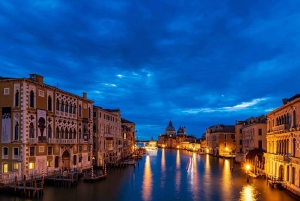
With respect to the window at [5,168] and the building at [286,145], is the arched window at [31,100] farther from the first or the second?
the building at [286,145]

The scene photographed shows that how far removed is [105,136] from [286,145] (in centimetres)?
3605

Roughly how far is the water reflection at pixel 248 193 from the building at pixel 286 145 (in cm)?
358

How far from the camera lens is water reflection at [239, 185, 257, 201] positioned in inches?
1254

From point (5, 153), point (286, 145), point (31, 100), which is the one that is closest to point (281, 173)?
point (286, 145)

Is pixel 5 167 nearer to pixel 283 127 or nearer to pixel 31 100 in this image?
pixel 31 100

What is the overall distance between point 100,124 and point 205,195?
29.3 meters

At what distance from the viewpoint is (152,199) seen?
3178 cm

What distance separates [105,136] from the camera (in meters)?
61.3

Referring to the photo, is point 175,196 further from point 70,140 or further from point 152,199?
point 70,140

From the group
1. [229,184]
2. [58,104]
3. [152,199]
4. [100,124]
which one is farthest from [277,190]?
[100,124]

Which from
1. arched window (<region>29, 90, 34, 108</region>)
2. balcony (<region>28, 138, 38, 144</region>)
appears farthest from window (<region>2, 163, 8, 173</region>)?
arched window (<region>29, 90, 34, 108</region>)

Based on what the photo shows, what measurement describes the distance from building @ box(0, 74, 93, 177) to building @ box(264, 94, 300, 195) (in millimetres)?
27858

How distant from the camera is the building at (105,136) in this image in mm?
56719

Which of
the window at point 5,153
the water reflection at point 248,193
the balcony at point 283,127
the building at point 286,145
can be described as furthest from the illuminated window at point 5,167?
the balcony at point 283,127
